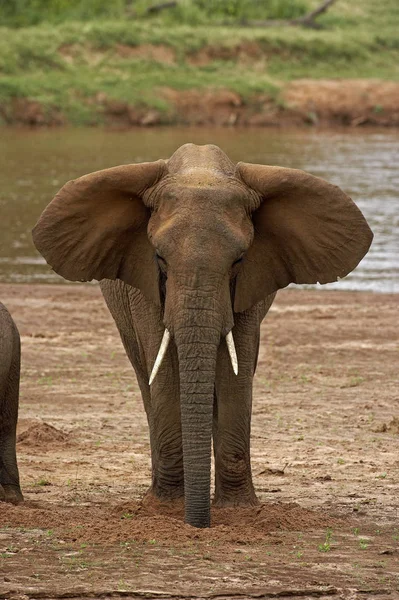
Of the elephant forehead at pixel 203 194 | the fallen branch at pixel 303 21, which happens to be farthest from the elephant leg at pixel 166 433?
the fallen branch at pixel 303 21

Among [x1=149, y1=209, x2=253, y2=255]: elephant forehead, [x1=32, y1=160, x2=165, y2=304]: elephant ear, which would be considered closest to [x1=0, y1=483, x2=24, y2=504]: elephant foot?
[x1=32, y1=160, x2=165, y2=304]: elephant ear

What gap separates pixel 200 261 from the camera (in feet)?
20.7

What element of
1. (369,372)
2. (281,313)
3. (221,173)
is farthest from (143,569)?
(281,313)

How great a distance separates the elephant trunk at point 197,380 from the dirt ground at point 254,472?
0.94 feet

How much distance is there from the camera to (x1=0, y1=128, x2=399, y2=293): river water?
18609mm

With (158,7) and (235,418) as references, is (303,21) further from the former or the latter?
(235,418)

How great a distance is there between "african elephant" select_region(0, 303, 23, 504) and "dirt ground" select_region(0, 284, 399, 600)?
0.20m

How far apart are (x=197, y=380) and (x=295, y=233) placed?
42.2 inches

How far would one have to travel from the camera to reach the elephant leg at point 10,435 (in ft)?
24.4

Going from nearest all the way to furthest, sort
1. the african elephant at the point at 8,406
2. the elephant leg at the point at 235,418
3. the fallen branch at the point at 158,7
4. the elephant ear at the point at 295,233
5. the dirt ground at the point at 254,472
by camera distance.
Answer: the dirt ground at the point at 254,472, the elephant ear at the point at 295,233, the elephant leg at the point at 235,418, the african elephant at the point at 8,406, the fallen branch at the point at 158,7

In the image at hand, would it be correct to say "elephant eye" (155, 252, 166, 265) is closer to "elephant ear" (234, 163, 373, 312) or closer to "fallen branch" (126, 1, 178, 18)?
"elephant ear" (234, 163, 373, 312)

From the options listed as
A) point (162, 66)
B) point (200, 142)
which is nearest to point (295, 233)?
point (200, 142)

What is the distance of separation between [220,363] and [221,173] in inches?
39.6

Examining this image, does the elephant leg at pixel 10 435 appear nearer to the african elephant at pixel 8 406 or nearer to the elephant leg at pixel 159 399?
the african elephant at pixel 8 406
